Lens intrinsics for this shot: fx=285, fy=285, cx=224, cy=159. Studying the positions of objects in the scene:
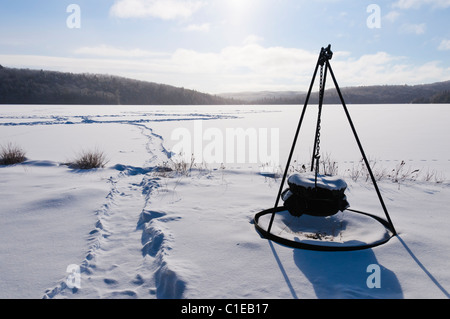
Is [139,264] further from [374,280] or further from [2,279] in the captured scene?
[374,280]

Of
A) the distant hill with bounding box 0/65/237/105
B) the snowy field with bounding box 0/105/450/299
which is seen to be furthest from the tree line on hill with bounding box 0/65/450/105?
the snowy field with bounding box 0/105/450/299

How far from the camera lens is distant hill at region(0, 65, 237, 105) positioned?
246 feet

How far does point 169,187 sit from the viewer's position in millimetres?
5371

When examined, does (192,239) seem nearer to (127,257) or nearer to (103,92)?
(127,257)

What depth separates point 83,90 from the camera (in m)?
84.1

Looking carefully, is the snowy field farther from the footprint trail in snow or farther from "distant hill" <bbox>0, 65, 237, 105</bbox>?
"distant hill" <bbox>0, 65, 237, 105</bbox>

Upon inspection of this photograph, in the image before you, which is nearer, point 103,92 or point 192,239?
point 192,239

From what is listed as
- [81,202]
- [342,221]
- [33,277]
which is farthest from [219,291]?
[81,202]

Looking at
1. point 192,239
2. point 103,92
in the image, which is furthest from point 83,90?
point 192,239

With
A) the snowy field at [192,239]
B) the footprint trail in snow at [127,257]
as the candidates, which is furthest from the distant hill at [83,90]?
the footprint trail in snow at [127,257]

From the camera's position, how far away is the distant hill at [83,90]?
Result: 75.1m

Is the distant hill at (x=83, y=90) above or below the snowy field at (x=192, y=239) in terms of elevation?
above

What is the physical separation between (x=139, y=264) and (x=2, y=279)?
111 cm

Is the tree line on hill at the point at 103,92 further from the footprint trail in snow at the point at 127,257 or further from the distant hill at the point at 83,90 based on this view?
the footprint trail in snow at the point at 127,257
